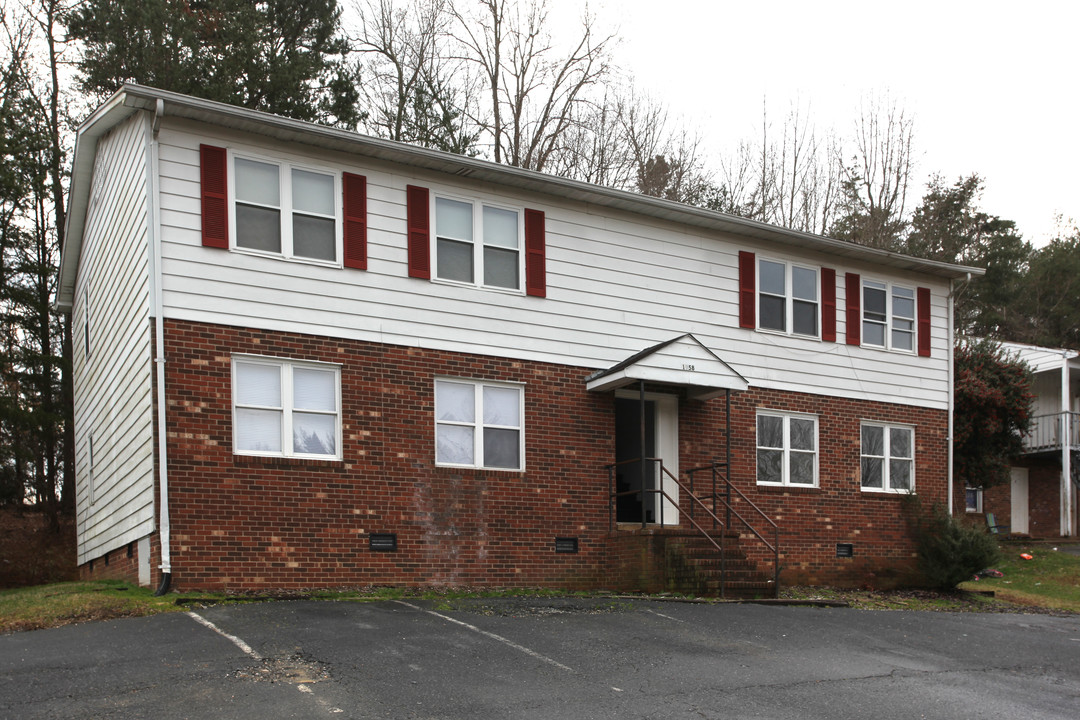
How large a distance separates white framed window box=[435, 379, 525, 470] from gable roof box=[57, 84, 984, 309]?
3091 mm

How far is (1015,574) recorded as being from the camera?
837 inches

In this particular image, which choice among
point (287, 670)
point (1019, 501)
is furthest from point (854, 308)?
point (1019, 501)

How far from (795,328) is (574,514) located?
5.90m

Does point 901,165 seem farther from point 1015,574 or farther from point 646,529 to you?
point 646,529

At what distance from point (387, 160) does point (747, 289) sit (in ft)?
22.9

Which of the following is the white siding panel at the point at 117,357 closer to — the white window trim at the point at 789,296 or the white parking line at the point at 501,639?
the white parking line at the point at 501,639

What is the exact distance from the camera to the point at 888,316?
19.7 meters

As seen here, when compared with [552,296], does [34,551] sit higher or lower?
lower

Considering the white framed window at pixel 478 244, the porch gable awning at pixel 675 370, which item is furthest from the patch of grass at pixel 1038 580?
the white framed window at pixel 478 244

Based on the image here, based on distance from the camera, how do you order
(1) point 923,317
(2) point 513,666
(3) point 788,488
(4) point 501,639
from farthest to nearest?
(1) point 923,317 < (3) point 788,488 < (4) point 501,639 < (2) point 513,666

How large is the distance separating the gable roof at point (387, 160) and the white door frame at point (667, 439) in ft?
9.83

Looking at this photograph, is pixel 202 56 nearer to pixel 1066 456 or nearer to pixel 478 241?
pixel 478 241

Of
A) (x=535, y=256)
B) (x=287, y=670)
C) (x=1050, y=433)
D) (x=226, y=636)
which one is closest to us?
(x=287, y=670)

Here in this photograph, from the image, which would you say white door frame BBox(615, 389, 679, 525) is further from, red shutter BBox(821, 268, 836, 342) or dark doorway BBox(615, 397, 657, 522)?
red shutter BBox(821, 268, 836, 342)
